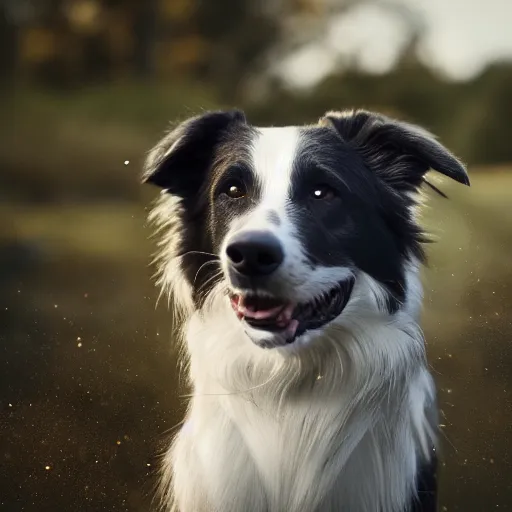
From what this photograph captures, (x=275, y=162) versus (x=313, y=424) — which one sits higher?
(x=275, y=162)

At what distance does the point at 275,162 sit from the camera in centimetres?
124

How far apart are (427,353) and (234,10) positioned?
821mm

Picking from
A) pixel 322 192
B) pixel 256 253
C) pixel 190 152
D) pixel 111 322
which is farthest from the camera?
pixel 111 322

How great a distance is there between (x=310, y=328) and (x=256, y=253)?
21 cm

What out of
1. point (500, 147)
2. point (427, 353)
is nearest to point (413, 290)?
point (427, 353)

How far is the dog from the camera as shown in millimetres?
1231

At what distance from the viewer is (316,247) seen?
3.88ft

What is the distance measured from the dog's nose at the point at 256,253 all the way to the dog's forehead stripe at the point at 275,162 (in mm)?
94

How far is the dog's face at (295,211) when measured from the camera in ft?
3.81

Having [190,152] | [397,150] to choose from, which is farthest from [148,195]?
[397,150]

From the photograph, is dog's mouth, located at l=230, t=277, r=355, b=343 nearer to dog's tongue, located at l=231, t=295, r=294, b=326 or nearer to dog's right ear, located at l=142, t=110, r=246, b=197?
dog's tongue, located at l=231, t=295, r=294, b=326

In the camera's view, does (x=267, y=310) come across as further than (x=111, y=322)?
No

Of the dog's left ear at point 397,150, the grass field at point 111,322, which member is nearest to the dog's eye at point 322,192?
the dog's left ear at point 397,150

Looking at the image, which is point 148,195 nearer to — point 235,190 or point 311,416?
point 235,190
